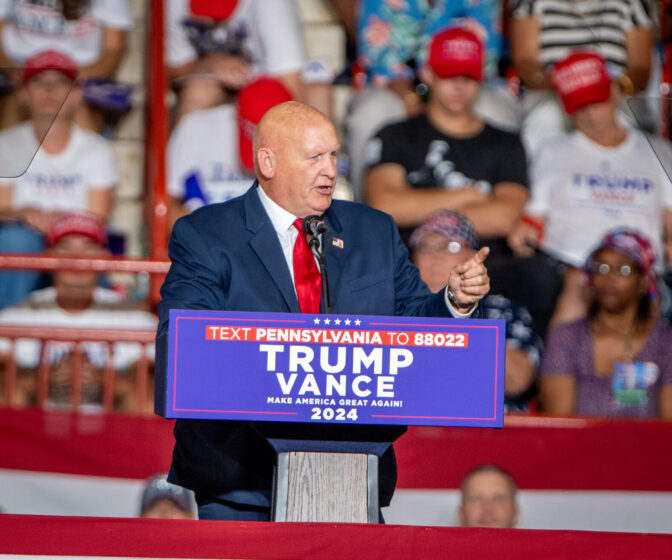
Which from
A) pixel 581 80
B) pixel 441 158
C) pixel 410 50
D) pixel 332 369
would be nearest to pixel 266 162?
pixel 332 369

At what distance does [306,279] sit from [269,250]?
3.8 inches

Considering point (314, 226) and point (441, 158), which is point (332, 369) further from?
point (441, 158)

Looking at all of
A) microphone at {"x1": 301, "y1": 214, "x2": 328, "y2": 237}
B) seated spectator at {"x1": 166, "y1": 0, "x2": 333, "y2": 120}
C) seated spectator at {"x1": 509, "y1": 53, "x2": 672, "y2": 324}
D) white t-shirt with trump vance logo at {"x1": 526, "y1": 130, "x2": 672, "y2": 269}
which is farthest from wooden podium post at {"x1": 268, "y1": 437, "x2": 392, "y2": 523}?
seated spectator at {"x1": 166, "y1": 0, "x2": 333, "y2": 120}

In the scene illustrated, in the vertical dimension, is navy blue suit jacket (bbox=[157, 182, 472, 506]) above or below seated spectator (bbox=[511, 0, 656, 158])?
below

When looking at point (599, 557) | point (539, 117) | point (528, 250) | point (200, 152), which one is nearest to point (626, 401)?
point (528, 250)

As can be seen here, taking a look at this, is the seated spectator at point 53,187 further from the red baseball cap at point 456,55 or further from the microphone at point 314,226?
the microphone at point 314,226

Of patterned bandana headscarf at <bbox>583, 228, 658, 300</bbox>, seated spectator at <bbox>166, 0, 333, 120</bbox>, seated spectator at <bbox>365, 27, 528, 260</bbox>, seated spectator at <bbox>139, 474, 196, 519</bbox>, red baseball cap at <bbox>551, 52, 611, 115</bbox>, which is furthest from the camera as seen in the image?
seated spectator at <bbox>166, 0, 333, 120</bbox>

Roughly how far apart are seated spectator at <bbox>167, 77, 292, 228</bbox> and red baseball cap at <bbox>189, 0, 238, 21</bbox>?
1.54 feet

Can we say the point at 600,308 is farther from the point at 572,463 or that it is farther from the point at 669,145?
the point at 669,145

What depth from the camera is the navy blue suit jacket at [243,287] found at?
2.40m

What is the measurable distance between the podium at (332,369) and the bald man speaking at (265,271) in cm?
22

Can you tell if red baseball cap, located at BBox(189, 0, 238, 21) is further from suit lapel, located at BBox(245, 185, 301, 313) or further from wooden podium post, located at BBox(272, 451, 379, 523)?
wooden podium post, located at BBox(272, 451, 379, 523)

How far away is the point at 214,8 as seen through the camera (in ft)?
18.1

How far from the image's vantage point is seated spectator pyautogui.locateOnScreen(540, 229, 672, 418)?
180 inches
